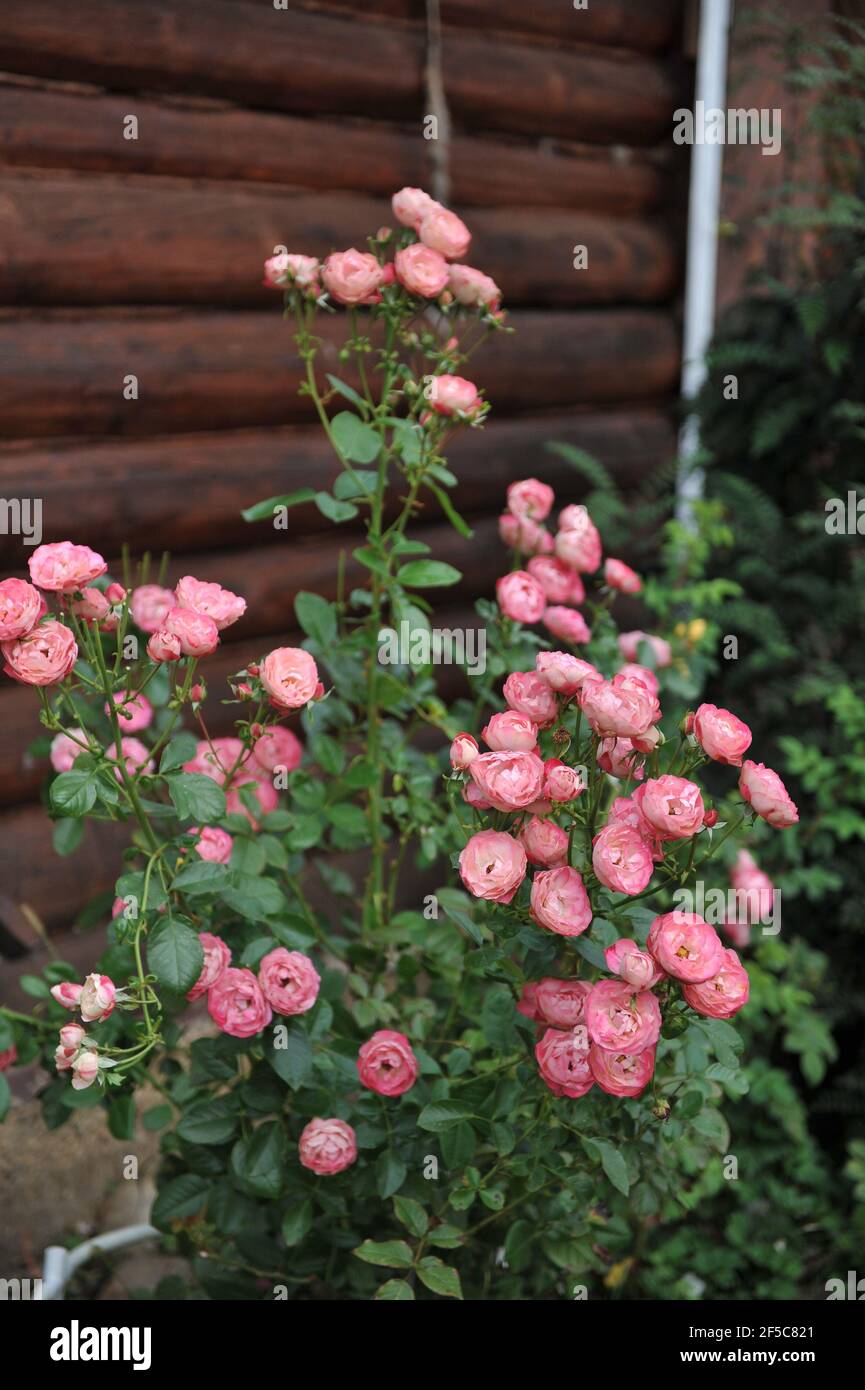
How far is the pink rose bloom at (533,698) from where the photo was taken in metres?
1.22

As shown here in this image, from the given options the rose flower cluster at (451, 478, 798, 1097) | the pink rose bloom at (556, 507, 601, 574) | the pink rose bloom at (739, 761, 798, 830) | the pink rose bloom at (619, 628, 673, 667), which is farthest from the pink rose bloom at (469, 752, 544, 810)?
the pink rose bloom at (619, 628, 673, 667)

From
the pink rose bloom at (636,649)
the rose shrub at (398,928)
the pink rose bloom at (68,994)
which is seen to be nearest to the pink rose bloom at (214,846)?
the rose shrub at (398,928)

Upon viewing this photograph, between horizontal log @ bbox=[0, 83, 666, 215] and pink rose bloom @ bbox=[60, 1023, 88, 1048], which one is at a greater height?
horizontal log @ bbox=[0, 83, 666, 215]

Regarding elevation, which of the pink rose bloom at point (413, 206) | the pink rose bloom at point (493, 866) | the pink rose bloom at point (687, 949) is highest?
the pink rose bloom at point (413, 206)

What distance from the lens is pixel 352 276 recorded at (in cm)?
143

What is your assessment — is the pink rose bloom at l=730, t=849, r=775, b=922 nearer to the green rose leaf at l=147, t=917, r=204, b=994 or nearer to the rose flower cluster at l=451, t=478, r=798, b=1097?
the rose flower cluster at l=451, t=478, r=798, b=1097

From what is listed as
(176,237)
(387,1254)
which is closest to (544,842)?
(387,1254)

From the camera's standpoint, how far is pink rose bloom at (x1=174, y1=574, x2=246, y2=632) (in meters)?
1.26

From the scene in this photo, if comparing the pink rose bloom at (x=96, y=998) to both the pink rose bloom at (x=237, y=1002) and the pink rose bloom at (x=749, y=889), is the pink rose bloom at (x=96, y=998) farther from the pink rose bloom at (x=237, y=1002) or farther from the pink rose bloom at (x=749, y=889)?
the pink rose bloom at (x=749, y=889)

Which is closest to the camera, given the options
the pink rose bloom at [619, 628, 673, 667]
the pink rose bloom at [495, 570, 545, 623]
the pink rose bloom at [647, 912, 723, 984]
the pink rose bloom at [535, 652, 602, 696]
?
the pink rose bloom at [647, 912, 723, 984]

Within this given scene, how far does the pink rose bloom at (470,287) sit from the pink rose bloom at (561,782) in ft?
2.21

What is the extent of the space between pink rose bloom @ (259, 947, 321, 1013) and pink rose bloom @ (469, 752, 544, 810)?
331mm

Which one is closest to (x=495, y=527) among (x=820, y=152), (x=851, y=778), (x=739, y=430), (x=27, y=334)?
(x=739, y=430)

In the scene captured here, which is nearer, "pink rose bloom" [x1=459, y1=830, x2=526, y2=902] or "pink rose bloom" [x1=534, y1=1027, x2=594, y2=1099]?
"pink rose bloom" [x1=459, y1=830, x2=526, y2=902]
